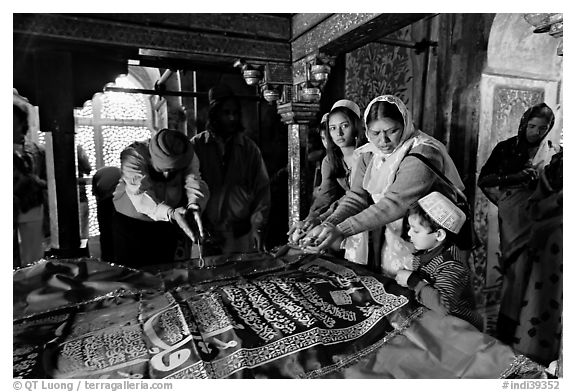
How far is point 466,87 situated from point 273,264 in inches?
63.0

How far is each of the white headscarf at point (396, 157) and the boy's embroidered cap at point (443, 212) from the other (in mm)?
166

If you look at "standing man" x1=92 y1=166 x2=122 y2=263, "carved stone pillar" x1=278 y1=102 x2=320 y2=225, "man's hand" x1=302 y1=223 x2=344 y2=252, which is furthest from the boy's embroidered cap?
"standing man" x1=92 y1=166 x2=122 y2=263

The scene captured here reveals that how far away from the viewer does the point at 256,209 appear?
2.27 m

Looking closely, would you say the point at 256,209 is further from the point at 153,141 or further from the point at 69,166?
the point at 69,166

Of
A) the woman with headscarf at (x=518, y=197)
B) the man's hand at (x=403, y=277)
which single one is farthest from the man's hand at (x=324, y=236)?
the woman with headscarf at (x=518, y=197)

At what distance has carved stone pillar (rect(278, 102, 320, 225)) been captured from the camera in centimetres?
215

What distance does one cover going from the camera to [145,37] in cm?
174

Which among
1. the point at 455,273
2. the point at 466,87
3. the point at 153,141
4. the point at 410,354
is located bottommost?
the point at 410,354

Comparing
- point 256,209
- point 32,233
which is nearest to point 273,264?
point 256,209

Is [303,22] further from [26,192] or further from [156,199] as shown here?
[26,192]

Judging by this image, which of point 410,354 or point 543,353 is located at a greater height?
point 410,354

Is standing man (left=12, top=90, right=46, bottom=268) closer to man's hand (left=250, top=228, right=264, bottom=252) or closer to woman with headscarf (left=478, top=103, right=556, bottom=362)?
man's hand (left=250, top=228, right=264, bottom=252)

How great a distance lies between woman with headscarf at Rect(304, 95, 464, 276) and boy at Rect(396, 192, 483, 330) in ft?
0.26

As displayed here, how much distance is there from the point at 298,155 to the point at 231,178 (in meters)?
0.40
